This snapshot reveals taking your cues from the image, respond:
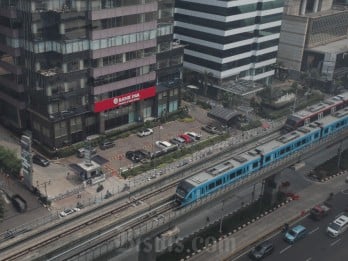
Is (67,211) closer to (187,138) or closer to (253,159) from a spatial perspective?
(253,159)

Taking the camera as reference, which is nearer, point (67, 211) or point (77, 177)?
point (67, 211)

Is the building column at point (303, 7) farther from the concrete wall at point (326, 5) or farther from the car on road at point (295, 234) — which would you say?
the car on road at point (295, 234)

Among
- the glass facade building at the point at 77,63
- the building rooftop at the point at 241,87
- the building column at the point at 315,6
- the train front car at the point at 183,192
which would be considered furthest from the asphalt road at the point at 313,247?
the building column at the point at 315,6

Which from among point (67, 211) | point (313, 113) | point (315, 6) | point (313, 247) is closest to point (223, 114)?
point (313, 113)

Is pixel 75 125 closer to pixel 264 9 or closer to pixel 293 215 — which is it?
pixel 293 215

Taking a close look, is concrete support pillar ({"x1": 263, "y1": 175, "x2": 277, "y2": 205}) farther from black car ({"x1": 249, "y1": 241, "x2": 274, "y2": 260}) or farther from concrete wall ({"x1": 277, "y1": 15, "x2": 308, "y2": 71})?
concrete wall ({"x1": 277, "y1": 15, "x2": 308, "y2": 71})

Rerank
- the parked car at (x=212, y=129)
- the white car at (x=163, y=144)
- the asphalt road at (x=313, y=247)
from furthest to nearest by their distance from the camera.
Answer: the parked car at (x=212, y=129)
the white car at (x=163, y=144)
the asphalt road at (x=313, y=247)
